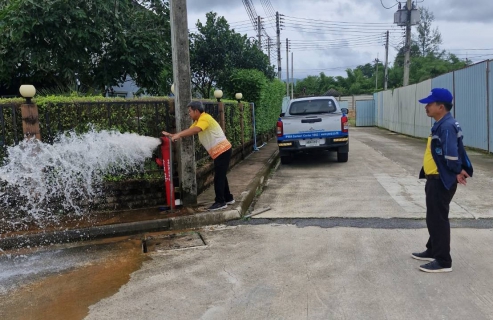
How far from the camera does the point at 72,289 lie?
399 cm

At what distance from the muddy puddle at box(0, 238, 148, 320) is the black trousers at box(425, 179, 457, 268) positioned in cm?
313

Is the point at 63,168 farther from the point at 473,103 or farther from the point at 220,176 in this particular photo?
the point at 473,103

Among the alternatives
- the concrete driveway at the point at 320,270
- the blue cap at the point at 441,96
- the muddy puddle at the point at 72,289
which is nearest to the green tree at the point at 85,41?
the concrete driveway at the point at 320,270

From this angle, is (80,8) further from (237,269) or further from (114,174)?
(237,269)

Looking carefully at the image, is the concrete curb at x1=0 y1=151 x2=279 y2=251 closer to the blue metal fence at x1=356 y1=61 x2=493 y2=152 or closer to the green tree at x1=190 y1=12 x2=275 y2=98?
the blue metal fence at x1=356 y1=61 x2=493 y2=152

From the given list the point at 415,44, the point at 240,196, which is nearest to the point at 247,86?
the point at 240,196

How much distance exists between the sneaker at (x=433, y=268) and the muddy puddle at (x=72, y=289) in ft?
9.78

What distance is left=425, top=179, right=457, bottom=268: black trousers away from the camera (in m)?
3.97

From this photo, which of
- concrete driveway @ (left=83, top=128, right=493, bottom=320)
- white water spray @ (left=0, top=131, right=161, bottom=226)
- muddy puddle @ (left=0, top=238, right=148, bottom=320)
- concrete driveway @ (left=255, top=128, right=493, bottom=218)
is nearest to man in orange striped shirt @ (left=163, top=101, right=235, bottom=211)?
concrete driveway @ (left=83, top=128, right=493, bottom=320)

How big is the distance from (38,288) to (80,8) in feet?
26.4

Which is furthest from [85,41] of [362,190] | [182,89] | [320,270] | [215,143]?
[320,270]

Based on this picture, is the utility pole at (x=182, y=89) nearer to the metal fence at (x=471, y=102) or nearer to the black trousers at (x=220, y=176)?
the black trousers at (x=220, y=176)

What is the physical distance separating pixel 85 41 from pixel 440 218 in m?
9.48

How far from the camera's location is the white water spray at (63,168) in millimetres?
5879
